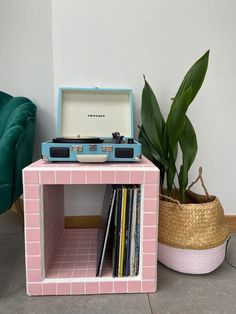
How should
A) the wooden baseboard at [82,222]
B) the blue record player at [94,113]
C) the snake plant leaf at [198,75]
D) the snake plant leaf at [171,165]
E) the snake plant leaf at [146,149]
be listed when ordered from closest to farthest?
the snake plant leaf at [198,75]
the snake plant leaf at [171,165]
the snake plant leaf at [146,149]
the blue record player at [94,113]
the wooden baseboard at [82,222]

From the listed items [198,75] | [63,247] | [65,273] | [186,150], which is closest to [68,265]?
[65,273]

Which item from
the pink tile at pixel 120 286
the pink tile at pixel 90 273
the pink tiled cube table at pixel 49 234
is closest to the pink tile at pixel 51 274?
the pink tiled cube table at pixel 49 234

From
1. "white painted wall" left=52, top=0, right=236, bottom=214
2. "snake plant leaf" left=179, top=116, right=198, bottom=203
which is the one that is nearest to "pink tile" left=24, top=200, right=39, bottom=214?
"snake plant leaf" left=179, top=116, right=198, bottom=203

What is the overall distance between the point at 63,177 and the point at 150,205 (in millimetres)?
287

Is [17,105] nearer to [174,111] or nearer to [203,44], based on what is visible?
[174,111]

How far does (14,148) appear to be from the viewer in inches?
34.4

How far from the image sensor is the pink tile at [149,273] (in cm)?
81

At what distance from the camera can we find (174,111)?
32.8 inches

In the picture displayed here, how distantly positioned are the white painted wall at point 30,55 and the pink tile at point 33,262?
0.65 meters

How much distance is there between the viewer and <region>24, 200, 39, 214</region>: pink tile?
29.6 inches

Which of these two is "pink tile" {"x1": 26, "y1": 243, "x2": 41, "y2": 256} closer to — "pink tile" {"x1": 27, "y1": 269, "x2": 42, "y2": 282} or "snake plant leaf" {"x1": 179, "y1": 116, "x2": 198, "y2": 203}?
"pink tile" {"x1": 27, "y1": 269, "x2": 42, "y2": 282}

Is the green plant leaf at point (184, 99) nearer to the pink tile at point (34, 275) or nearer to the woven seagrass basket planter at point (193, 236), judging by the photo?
the woven seagrass basket planter at point (193, 236)

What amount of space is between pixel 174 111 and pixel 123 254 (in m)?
0.52

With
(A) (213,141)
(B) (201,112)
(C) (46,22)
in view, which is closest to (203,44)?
(B) (201,112)
